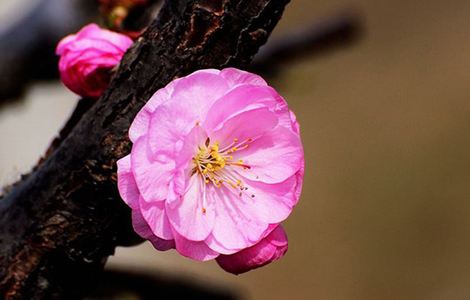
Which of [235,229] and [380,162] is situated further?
[380,162]

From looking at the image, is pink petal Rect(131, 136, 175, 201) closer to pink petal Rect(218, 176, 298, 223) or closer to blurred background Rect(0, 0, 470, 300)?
pink petal Rect(218, 176, 298, 223)

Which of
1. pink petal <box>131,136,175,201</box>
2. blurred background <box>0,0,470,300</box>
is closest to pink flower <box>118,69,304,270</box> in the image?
pink petal <box>131,136,175,201</box>

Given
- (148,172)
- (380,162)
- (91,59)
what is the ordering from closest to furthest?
(148,172) < (91,59) < (380,162)

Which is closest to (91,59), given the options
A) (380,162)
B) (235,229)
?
(235,229)

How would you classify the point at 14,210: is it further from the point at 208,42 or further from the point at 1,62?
the point at 1,62

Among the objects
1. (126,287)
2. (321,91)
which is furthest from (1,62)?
(321,91)

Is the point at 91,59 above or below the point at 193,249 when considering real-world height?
above

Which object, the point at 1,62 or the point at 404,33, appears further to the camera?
the point at 404,33

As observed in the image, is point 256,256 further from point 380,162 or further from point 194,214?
point 380,162
